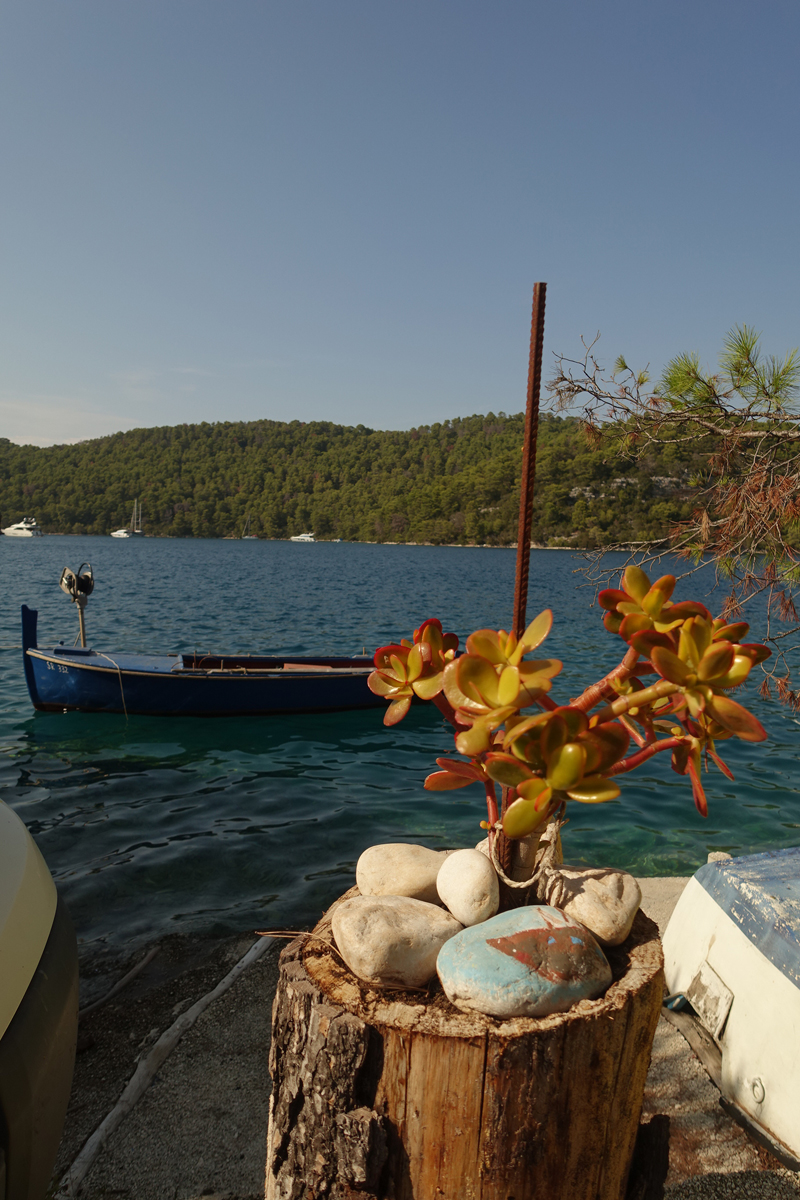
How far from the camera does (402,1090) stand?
1.49m

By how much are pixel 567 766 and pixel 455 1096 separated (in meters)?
0.85

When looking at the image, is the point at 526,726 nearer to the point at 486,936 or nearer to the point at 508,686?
the point at 508,686

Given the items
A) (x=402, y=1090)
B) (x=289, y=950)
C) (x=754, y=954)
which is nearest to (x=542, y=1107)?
(x=402, y=1090)

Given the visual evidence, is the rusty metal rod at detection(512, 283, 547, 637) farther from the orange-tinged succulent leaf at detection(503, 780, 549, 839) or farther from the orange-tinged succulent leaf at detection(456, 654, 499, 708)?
the orange-tinged succulent leaf at detection(503, 780, 549, 839)

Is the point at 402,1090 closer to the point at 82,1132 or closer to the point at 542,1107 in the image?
the point at 542,1107

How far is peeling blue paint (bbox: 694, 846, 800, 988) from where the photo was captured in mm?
2619

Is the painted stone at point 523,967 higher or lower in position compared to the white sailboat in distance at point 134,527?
lower

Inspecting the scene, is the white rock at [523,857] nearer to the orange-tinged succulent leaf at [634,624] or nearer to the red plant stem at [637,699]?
the red plant stem at [637,699]

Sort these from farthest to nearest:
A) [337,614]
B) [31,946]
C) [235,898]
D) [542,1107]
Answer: [337,614] → [235,898] → [31,946] → [542,1107]

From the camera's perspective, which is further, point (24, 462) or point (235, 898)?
point (24, 462)

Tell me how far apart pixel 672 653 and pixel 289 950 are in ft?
4.53

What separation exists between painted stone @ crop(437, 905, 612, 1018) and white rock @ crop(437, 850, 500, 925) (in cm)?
11

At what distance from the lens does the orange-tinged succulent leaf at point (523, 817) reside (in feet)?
4.01

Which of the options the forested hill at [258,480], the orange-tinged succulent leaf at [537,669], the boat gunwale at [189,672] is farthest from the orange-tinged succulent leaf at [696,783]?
the forested hill at [258,480]
